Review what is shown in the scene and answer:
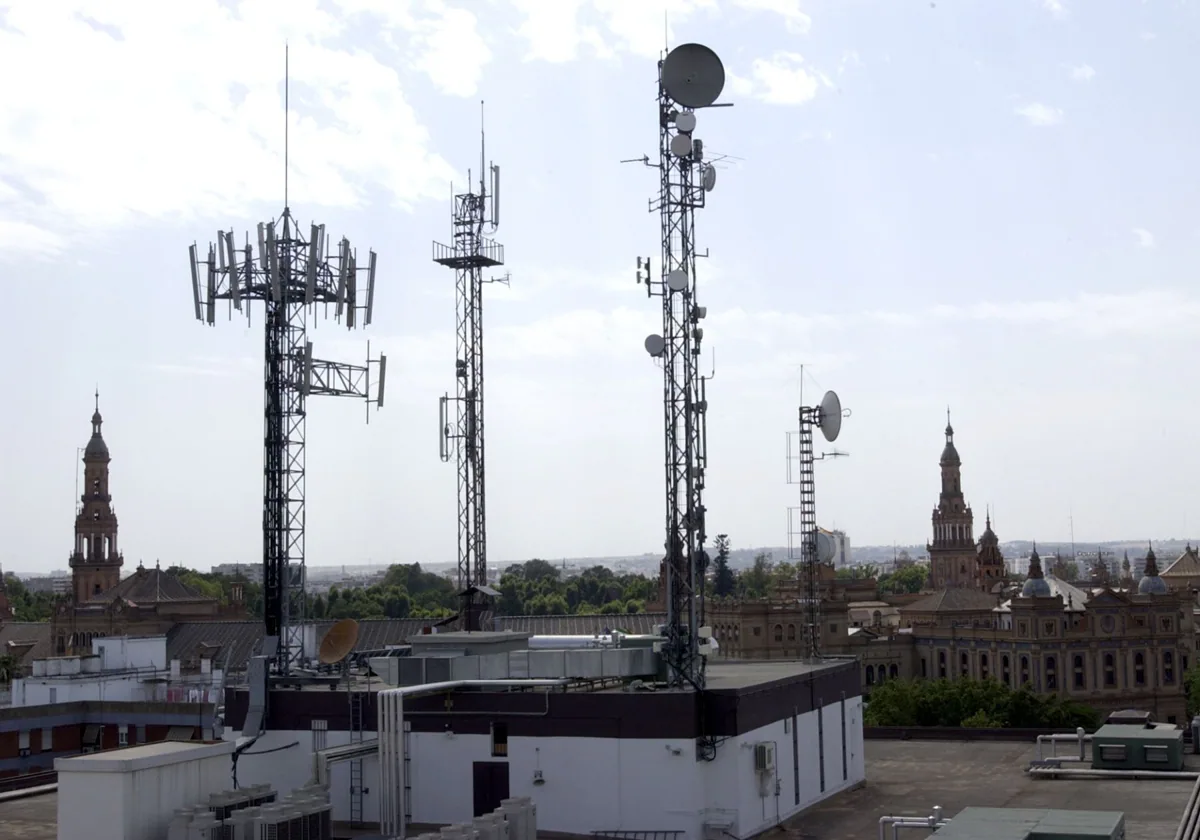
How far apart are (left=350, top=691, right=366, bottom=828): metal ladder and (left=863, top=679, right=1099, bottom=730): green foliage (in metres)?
42.4

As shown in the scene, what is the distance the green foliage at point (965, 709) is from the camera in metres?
70.1

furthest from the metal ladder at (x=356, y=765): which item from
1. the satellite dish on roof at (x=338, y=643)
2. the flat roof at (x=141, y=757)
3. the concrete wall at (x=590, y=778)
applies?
the flat roof at (x=141, y=757)

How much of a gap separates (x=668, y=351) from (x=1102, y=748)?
1498 centimetres

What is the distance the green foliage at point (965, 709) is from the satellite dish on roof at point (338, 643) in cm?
4011

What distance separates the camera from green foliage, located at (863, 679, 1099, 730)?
230 ft

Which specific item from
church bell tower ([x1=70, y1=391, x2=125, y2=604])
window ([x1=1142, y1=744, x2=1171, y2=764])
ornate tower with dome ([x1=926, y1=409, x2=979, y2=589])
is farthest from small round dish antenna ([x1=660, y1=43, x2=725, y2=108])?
ornate tower with dome ([x1=926, y1=409, x2=979, y2=589])

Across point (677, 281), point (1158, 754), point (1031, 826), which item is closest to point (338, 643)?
point (677, 281)

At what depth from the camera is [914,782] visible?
1410 inches

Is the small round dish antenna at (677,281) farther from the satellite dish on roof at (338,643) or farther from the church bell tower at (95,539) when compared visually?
the church bell tower at (95,539)

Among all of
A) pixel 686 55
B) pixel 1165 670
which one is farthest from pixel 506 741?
pixel 1165 670

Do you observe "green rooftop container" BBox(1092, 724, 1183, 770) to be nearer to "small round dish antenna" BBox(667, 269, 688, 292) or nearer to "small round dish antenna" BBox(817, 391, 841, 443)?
"small round dish antenna" BBox(817, 391, 841, 443)

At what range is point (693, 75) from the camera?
31500 mm

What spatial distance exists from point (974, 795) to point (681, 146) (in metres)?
16.3

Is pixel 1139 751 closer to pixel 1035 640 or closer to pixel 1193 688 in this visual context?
pixel 1193 688
